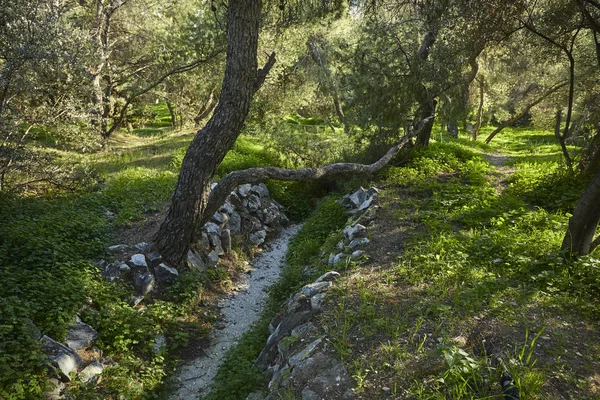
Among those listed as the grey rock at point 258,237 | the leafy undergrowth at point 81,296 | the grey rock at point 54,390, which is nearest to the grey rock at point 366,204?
the grey rock at point 258,237

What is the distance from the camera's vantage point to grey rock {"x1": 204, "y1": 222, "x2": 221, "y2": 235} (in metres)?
9.53

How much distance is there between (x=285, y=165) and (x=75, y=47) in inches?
326

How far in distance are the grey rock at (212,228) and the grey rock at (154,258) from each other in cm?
169

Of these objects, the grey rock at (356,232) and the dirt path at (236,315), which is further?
the grey rock at (356,232)

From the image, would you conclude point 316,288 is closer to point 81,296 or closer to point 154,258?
point 154,258

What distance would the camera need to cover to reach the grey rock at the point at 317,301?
5844mm

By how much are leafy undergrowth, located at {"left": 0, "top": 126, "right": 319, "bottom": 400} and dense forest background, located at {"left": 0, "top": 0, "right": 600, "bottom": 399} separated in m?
0.03

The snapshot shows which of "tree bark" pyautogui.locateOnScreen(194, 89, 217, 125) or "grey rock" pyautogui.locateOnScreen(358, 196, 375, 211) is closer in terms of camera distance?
"grey rock" pyautogui.locateOnScreen(358, 196, 375, 211)

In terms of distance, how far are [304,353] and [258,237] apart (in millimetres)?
6545

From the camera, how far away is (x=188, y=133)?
20.9 m

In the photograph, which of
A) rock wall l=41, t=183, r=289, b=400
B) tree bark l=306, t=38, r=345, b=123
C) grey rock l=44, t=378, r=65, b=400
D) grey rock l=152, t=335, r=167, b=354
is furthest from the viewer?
tree bark l=306, t=38, r=345, b=123

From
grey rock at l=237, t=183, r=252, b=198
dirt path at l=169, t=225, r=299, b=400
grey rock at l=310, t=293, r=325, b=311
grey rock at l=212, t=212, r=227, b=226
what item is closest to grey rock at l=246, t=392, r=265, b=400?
dirt path at l=169, t=225, r=299, b=400

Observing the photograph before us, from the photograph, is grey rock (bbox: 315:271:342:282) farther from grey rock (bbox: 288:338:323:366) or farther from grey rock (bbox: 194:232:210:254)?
grey rock (bbox: 194:232:210:254)

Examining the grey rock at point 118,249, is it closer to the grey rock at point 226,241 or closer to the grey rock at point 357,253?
the grey rock at point 226,241
